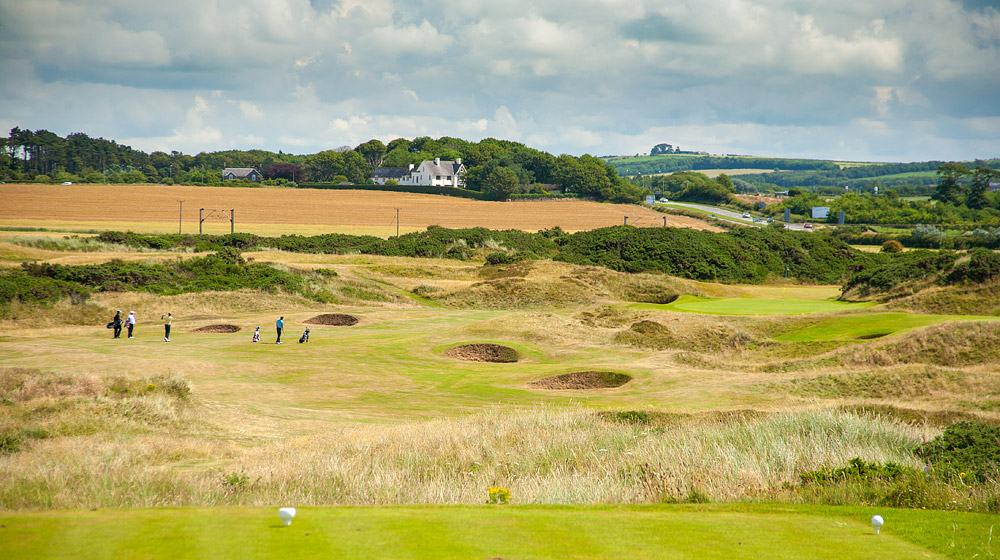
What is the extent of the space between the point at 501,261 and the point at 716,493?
5293 cm

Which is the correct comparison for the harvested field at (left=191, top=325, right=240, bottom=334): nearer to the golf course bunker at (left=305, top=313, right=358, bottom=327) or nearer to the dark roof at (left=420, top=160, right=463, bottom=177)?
the golf course bunker at (left=305, top=313, right=358, bottom=327)

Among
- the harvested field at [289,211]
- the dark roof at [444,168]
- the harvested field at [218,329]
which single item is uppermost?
the dark roof at [444,168]

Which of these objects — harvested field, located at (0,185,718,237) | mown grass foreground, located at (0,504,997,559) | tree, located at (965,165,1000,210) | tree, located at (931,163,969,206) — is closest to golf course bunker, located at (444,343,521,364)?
mown grass foreground, located at (0,504,997,559)

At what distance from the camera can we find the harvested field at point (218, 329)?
1309 inches

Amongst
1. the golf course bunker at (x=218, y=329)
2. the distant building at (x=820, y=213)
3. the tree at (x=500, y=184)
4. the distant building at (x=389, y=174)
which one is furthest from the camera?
the distant building at (x=389, y=174)

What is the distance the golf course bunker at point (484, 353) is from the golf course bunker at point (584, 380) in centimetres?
440

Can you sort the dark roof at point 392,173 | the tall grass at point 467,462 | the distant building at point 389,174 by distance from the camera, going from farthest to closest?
the dark roof at point 392,173
the distant building at point 389,174
the tall grass at point 467,462

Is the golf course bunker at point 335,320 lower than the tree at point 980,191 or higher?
lower

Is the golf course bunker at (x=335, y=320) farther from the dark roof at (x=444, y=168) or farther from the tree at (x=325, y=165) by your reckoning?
the tree at (x=325, y=165)

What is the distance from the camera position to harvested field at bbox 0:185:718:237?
295ft

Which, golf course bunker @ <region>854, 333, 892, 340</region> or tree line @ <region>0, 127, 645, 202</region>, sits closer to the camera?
golf course bunker @ <region>854, 333, 892, 340</region>

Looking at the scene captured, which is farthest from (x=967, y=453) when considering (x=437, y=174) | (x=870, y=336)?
(x=437, y=174)

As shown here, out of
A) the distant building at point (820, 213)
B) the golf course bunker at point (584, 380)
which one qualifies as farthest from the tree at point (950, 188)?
the golf course bunker at point (584, 380)

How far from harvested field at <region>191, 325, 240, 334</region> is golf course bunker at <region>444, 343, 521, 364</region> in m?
11.4
